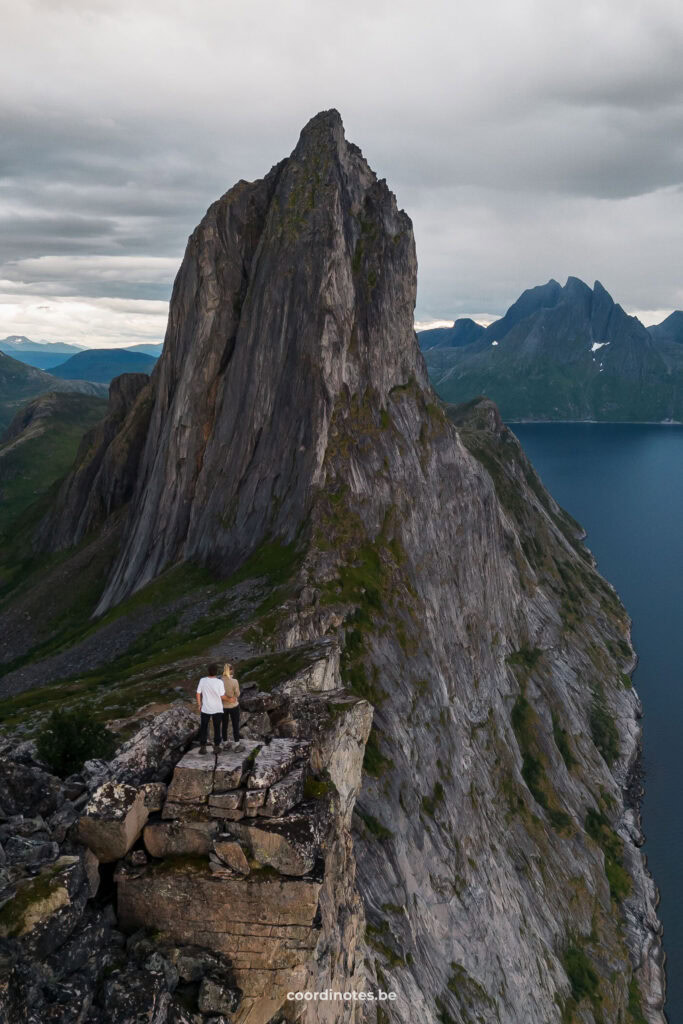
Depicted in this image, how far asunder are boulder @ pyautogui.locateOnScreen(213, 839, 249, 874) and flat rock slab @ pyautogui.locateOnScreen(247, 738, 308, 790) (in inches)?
61.5

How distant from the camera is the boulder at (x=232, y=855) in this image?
16.9 metres

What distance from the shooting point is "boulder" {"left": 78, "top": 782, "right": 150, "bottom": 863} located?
1678 centimetres

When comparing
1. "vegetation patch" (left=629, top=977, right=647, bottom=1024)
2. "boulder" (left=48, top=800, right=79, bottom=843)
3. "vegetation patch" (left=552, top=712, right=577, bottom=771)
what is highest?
"boulder" (left=48, top=800, right=79, bottom=843)

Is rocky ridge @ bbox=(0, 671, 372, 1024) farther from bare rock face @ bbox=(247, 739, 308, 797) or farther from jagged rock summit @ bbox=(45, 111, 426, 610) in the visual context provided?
jagged rock summit @ bbox=(45, 111, 426, 610)

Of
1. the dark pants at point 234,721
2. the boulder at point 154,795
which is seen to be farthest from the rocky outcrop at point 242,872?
the dark pants at point 234,721

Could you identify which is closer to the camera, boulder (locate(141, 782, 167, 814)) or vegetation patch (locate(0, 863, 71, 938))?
vegetation patch (locate(0, 863, 71, 938))

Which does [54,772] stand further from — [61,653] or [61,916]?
[61,653]

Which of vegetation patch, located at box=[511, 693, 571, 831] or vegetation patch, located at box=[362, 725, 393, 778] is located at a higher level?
vegetation patch, located at box=[362, 725, 393, 778]

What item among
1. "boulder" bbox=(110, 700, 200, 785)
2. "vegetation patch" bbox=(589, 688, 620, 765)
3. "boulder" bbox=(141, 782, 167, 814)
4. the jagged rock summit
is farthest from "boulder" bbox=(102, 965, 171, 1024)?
"vegetation patch" bbox=(589, 688, 620, 765)

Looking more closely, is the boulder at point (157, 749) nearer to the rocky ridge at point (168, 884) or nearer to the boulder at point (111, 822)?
the rocky ridge at point (168, 884)

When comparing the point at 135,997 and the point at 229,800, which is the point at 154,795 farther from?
the point at 135,997

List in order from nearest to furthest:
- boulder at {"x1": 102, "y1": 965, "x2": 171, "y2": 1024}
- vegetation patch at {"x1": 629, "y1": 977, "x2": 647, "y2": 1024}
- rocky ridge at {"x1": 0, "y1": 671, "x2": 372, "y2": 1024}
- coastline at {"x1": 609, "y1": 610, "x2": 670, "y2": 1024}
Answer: boulder at {"x1": 102, "y1": 965, "x2": 171, "y2": 1024}, rocky ridge at {"x1": 0, "y1": 671, "x2": 372, "y2": 1024}, vegetation patch at {"x1": 629, "y1": 977, "x2": 647, "y2": 1024}, coastline at {"x1": 609, "y1": 610, "x2": 670, "y2": 1024}

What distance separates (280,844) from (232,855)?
1.23m

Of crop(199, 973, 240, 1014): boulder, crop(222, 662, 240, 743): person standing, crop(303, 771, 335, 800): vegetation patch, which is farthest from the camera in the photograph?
crop(222, 662, 240, 743): person standing
